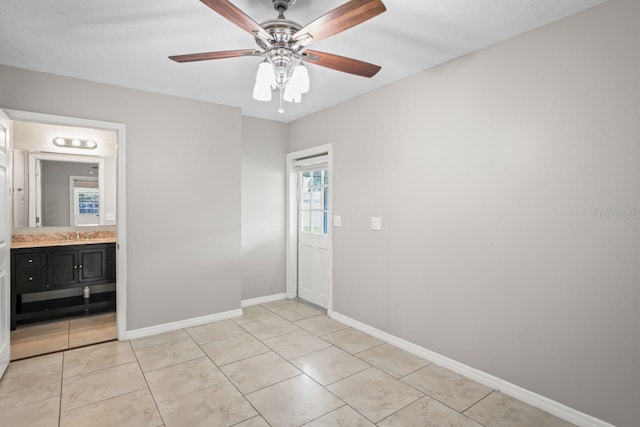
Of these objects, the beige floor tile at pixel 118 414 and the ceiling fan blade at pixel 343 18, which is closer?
the ceiling fan blade at pixel 343 18

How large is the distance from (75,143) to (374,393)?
462 centimetres

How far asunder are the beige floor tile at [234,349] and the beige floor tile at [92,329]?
1.11m

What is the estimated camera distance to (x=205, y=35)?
2.25 m

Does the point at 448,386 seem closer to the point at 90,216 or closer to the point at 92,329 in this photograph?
the point at 92,329

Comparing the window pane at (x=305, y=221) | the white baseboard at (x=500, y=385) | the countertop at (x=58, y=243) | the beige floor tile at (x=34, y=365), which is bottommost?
the beige floor tile at (x=34, y=365)

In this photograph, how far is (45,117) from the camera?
2887 millimetres

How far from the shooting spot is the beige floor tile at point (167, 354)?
110 inches

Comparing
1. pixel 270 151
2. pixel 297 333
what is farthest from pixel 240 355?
pixel 270 151

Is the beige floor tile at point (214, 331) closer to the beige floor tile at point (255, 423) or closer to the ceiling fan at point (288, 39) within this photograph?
the beige floor tile at point (255, 423)

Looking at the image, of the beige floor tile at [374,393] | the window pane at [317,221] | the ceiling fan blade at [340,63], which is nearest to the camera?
the ceiling fan blade at [340,63]

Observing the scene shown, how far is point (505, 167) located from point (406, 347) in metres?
1.79

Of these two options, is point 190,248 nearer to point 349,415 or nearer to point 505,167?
point 349,415

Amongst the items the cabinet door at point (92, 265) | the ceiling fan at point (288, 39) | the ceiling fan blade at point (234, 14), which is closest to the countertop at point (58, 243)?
the cabinet door at point (92, 265)

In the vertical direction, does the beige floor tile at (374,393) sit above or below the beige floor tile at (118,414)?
above
